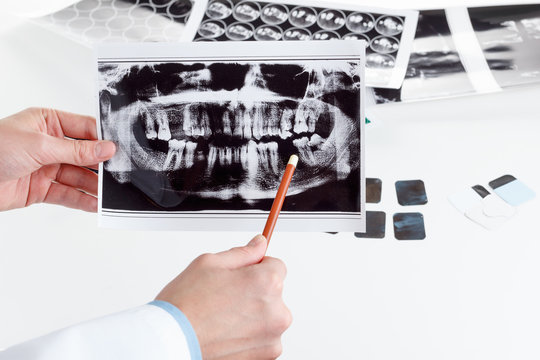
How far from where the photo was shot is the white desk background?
690 mm

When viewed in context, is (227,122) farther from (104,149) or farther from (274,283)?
(274,283)

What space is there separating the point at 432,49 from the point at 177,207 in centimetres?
59

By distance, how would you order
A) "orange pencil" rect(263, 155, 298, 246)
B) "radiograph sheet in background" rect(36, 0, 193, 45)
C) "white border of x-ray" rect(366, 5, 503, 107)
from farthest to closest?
"radiograph sheet in background" rect(36, 0, 193, 45) → "white border of x-ray" rect(366, 5, 503, 107) → "orange pencil" rect(263, 155, 298, 246)

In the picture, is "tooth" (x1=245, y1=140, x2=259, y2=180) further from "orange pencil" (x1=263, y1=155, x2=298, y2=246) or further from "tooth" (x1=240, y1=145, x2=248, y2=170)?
"orange pencil" (x1=263, y1=155, x2=298, y2=246)

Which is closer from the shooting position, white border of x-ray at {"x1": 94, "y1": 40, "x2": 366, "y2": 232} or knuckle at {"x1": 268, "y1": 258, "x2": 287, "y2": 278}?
knuckle at {"x1": 268, "y1": 258, "x2": 287, "y2": 278}

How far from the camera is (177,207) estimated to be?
81 centimetres

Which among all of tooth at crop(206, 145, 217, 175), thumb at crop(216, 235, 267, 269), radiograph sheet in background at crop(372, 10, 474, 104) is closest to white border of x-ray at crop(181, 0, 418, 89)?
radiograph sheet in background at crop(372, 10, 474, 104)

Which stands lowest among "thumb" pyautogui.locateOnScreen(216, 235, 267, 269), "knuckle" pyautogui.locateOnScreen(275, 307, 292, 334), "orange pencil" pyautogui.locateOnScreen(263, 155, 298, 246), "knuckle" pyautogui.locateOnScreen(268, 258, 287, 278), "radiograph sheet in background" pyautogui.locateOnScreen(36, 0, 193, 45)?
"knuckle" pyautogui.locateOnScreen(275, 307, 292, 334)

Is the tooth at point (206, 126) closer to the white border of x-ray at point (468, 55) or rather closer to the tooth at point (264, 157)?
the tooth at point (264, 157)

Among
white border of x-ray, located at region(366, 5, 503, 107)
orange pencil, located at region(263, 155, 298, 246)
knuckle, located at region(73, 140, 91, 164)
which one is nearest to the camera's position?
orange pencil, located at region(263, 155, 298, 246)

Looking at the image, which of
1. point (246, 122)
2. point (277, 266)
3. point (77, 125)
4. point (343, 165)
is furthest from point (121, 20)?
point (277, 266)

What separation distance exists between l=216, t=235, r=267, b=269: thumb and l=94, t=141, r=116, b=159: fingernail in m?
0.28

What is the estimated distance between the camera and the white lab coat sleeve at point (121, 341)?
1.71 feet

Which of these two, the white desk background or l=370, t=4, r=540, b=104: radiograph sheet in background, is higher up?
l=370, t=4, r=540, b=104: radiograph sheet in background
